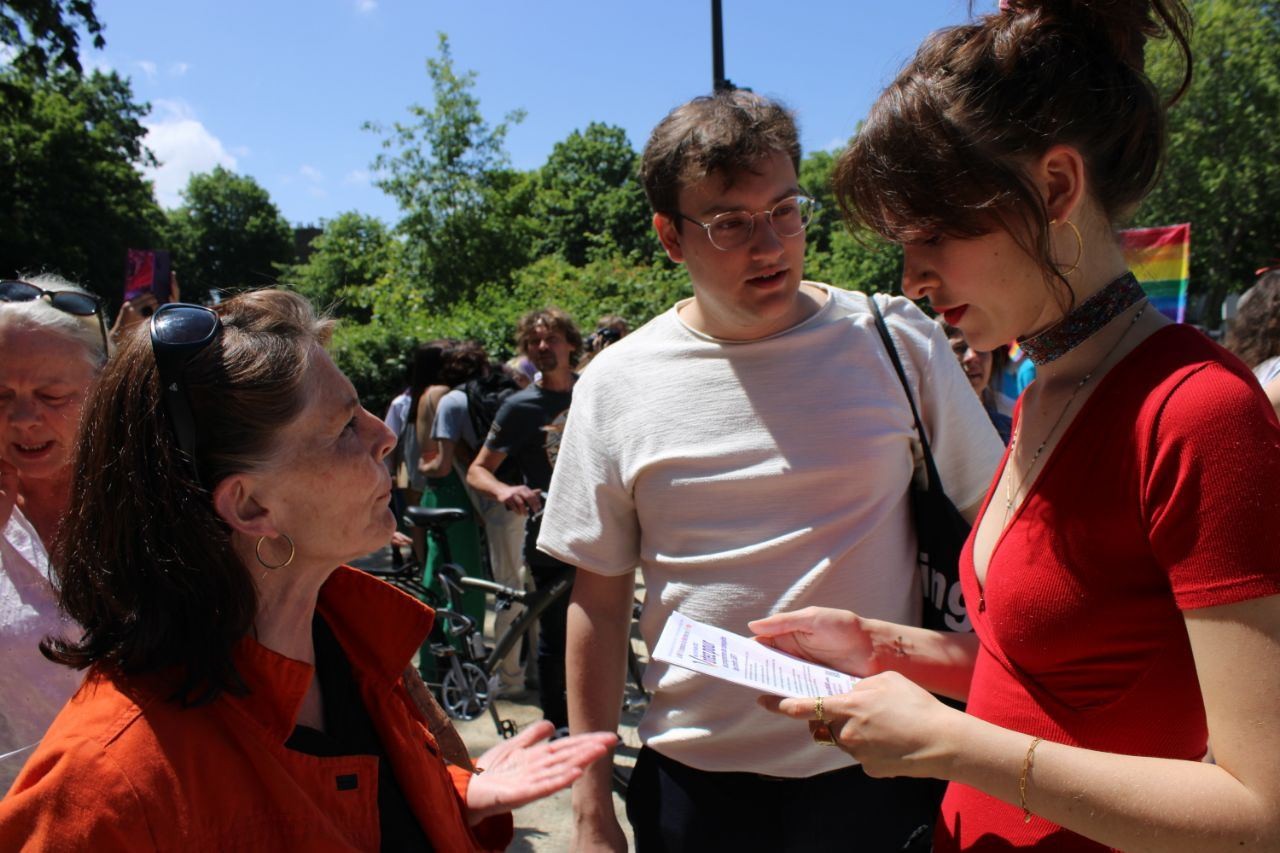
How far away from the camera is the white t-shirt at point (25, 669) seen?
72.1 inches

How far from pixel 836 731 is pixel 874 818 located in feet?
2.08

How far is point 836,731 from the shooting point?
1299 millimetres

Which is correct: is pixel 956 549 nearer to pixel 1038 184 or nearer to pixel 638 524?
pixel 638 524

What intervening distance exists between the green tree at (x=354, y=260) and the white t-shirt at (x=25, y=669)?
81.1 feet

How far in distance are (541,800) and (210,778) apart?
7.33ft

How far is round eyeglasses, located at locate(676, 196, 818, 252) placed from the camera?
192cm

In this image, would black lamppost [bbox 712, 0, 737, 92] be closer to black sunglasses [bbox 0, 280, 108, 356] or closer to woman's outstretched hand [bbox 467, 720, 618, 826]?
black sunglasses [bbox 0, 280, 108, 356]

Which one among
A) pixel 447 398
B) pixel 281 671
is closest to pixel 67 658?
pixel 281 671

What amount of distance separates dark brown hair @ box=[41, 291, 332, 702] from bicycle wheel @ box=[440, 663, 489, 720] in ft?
11.9

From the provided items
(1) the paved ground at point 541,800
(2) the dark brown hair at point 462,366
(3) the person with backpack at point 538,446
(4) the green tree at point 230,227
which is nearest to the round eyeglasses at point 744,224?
(1) the paved ground at point 541,800

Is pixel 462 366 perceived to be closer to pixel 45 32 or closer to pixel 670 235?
pixel 670 235

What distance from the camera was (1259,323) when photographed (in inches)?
136

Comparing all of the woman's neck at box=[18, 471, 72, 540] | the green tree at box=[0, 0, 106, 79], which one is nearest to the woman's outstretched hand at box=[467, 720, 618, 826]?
the woman's neck at box=[18, 471, 72, 540]

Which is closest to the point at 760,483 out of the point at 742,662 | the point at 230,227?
the point at 742,662
